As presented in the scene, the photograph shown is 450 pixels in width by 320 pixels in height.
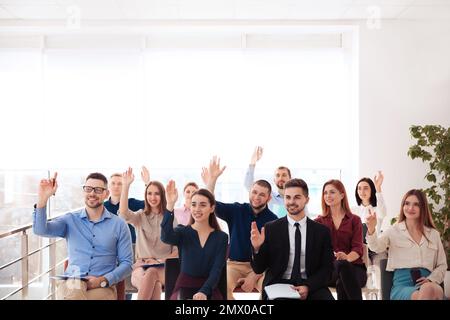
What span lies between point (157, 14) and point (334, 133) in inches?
88.6

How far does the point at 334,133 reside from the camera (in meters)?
5.79

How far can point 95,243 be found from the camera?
128 inches

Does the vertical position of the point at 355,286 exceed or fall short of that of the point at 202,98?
it falls short

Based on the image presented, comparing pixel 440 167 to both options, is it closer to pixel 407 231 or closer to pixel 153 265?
pixel 407 231

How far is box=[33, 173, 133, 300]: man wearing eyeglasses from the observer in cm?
317

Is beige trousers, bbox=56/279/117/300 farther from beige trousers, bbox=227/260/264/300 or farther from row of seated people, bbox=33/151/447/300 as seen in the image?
beige trousers, bbox=227/260/264/300

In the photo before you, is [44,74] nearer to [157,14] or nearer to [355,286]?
[157,14]

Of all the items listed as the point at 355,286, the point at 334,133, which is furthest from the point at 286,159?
the point at 355,286

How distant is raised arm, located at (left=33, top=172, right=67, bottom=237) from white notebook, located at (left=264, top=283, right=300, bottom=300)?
1.32 m

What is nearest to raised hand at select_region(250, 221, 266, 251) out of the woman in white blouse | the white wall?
the woman in white blouse

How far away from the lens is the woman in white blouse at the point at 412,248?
3.28 m

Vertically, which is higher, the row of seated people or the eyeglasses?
the eyeglasses

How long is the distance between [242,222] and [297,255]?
62 cm

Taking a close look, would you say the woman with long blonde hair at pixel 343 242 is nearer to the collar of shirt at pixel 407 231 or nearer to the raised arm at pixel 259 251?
the collar of shirt at pixel 407 231
